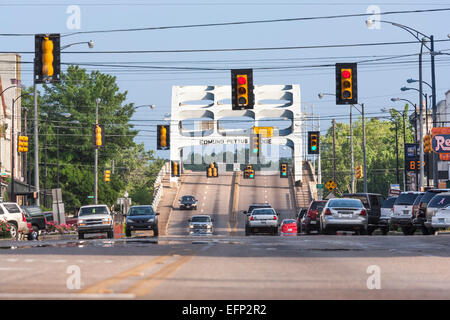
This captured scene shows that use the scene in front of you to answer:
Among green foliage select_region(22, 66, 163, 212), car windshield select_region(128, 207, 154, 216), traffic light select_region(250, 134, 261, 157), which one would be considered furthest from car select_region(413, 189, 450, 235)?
green foliage select_region(22, 66, 163, 212)

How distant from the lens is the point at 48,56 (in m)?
26.2

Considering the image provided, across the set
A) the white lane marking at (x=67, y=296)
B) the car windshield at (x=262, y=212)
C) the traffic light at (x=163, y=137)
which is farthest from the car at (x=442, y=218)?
the white lane marking at (x=67, y=296)

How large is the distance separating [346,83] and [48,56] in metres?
11.9

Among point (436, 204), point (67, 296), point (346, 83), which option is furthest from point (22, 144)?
point (67, 296)

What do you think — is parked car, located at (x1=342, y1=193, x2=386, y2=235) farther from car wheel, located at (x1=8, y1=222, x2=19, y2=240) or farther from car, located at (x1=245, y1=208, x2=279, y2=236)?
car wheel, located at (x1=8, y1=222, x2=19, y2=240)

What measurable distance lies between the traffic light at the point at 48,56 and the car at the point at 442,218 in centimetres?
1630

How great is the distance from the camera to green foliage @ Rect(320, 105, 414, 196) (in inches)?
6718

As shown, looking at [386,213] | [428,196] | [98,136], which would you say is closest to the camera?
[428,196]

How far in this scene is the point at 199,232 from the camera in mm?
53281

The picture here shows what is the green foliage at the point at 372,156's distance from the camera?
171 m

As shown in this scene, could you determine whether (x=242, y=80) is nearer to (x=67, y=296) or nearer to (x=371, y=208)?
(x=371, y=208)

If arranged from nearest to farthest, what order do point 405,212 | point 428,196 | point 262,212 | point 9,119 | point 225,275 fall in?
point 225,275 < point 428,196 < point 405,212 < point 262,212 < point 9,119
